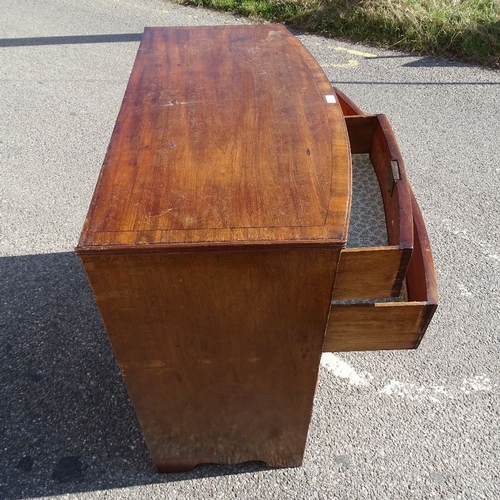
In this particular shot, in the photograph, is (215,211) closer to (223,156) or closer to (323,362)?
(223,156)

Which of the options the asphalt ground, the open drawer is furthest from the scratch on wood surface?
the asphalt ground

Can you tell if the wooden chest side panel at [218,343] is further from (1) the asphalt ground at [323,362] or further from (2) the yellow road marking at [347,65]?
(2) the yellow road marking at [347,65]

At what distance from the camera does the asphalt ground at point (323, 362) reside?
5.28ft

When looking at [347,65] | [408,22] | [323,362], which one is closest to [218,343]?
[323,362]

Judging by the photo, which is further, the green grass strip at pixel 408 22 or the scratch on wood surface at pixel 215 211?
the green grass strip at pixel 408 22

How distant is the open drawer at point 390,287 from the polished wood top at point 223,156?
0.19 metres

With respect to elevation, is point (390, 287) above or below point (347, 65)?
above

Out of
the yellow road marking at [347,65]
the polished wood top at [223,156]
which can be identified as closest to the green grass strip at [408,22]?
the yellow road marking at [347,65]

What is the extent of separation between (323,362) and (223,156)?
3.46 feet

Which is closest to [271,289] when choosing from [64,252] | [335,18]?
[64,252]

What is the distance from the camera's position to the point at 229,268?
3.44 feet

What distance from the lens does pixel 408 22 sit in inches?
157

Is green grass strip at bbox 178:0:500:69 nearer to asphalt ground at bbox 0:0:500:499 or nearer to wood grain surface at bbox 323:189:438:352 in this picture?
asphalt ground at bbox 0:0:500:499

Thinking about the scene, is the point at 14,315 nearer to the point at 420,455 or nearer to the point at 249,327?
the point at 249,327
